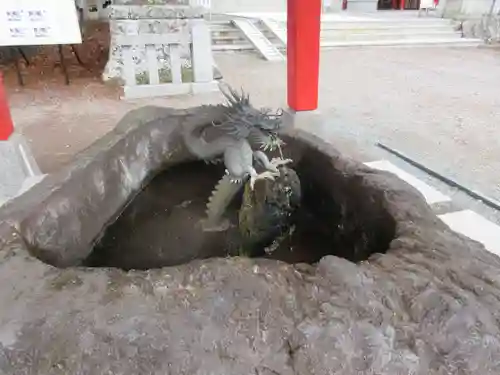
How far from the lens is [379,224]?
747 mm

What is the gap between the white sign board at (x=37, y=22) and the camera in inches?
120

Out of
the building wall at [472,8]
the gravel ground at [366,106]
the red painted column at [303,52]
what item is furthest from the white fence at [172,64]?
the building wall at [472,8]

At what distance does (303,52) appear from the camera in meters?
2.51

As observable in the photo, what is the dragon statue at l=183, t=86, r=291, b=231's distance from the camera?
2.96 ft

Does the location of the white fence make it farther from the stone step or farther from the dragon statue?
the stone step

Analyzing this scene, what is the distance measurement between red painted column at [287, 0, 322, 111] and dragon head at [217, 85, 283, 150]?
5.45 feet

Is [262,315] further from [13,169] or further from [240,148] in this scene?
[13,169]

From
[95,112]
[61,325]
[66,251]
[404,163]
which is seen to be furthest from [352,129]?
[61,325]

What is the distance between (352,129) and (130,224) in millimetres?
2064

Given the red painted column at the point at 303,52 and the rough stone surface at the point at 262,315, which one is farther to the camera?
the red painted column at the point at 303,52

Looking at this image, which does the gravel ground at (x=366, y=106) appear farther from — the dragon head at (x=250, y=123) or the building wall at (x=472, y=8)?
the building wall at (x=472, y=8)

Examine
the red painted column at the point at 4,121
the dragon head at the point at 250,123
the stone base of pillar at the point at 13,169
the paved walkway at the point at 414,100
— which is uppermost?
the dragon head at the point at 250,123

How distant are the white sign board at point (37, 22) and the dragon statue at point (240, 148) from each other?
273 centimetres

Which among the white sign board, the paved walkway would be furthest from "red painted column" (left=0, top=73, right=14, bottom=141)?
the paved walkway
